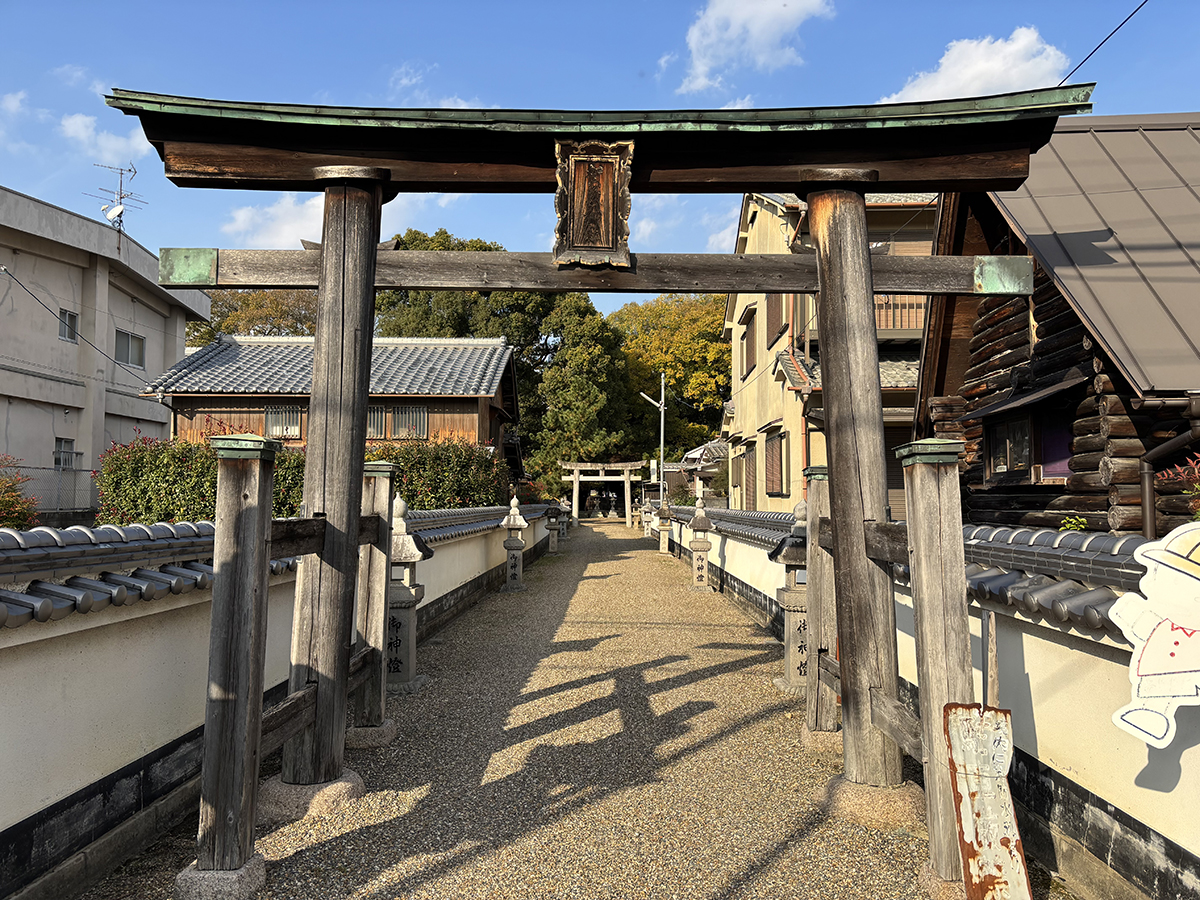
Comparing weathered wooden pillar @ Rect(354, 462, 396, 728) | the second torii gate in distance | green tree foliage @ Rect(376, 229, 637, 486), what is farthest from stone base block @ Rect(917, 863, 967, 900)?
green tree foliage @ Rect(376, 229, 637, 486)

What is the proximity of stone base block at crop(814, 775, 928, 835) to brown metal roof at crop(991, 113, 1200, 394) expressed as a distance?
13.9ft

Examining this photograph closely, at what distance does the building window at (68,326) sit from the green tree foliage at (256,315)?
620 inches

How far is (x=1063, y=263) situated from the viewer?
23.7 feet

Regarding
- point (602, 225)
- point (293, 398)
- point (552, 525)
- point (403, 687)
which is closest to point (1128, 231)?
point (602, 225)

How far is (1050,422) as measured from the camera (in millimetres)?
8820

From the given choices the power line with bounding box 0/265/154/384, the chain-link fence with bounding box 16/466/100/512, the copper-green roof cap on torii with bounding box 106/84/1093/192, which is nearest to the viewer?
the copper-green roof cap on torii with bounding box 106/84/1093/192

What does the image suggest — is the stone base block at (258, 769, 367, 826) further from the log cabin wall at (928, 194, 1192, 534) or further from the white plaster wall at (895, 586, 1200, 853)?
the log cabin wall at (928, 194, 1192, 534)

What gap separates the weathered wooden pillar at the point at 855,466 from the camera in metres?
4.15

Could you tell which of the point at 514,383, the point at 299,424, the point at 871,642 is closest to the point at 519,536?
the point at 299,424

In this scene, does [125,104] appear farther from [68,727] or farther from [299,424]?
[299,424]

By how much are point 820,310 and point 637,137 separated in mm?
1567

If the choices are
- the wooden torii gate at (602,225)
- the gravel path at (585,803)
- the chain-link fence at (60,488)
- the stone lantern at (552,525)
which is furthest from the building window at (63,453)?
the wooden torii gate at (602,225)

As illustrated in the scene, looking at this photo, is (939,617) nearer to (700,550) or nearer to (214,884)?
(214,884)

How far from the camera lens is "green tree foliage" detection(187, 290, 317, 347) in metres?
37.9
